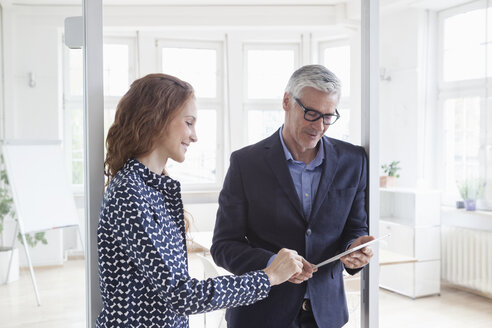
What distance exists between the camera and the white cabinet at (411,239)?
275cm

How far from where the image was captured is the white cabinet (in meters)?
2.75

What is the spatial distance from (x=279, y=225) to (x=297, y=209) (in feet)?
0.24

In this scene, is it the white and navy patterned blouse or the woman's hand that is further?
the woman's hand

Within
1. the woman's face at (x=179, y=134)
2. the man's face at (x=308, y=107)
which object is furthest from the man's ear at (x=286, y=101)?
the woman's face at (x=179, y=134)

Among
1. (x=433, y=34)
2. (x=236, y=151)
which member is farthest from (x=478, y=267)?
(x=236, y=151)

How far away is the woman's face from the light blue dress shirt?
0.41 m

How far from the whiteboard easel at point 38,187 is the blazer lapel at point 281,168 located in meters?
0.61

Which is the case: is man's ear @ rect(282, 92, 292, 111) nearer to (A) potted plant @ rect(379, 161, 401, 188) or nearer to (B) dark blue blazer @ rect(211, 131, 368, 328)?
(B) dark blue blazer @ rect(211, 131, 368, 328)

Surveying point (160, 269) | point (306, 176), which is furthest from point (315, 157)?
point (160, 269)

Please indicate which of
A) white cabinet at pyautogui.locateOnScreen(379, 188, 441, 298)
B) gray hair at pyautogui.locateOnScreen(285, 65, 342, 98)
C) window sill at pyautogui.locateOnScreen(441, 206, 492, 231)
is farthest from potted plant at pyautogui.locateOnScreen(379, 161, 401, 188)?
gray hair at pyautogui.locateOnScreen(285, 65, 342, 98)

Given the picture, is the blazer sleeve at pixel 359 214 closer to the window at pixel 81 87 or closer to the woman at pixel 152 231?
the woman at pixel 152 231

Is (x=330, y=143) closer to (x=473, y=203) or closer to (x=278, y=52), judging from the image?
(x=278, y=52)

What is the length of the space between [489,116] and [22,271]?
12.7 ft

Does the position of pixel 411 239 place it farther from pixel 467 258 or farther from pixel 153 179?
pixel 153 179
